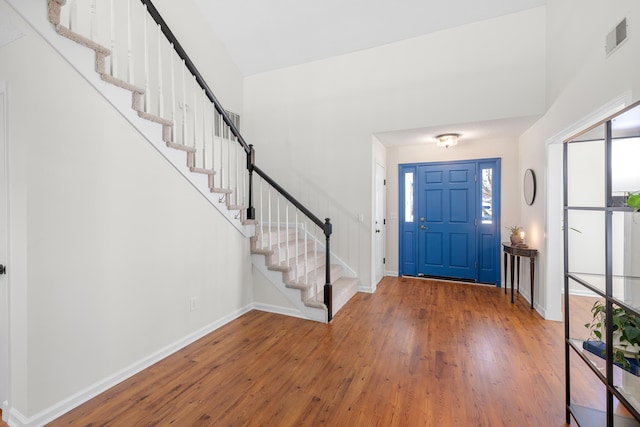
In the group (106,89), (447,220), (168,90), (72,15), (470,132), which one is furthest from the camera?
(447,220)

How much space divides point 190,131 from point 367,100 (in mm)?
2601

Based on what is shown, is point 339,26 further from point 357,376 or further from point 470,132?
point 357,376

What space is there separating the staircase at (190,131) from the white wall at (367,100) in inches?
27.1

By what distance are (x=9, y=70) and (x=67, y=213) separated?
908mm

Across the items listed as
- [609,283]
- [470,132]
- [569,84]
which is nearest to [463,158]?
[470,132]

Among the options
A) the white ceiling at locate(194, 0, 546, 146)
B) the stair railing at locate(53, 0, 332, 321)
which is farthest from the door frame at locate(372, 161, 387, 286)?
the stair railing at locate(53, 0, 332, 321)

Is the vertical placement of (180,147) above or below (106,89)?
below

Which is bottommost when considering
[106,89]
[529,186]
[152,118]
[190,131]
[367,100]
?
[529,186]

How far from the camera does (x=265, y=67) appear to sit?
189 inches

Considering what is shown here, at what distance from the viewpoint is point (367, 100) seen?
420cm

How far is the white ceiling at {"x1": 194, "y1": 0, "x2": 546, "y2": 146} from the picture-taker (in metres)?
3.55

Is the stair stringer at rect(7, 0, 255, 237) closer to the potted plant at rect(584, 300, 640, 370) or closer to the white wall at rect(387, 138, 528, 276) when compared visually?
the potted plant at rect(584, 300, 640, 370)

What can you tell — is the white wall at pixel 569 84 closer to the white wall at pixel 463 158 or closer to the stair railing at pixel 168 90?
the white wall at pixel 463 158

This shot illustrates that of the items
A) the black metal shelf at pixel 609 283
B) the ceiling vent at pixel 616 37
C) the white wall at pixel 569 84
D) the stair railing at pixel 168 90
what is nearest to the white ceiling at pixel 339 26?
the white wall at pixel 569 84
